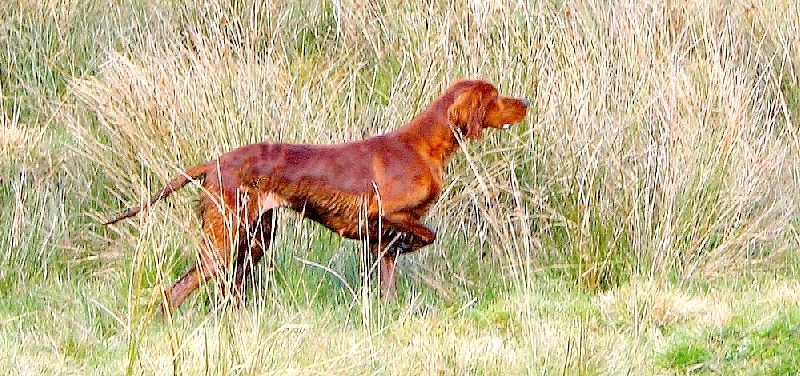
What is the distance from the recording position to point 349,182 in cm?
527

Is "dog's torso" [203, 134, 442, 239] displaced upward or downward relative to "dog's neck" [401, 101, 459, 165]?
downward

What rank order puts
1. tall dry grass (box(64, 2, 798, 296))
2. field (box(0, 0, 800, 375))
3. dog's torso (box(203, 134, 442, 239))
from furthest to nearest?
1. tall dry grass (box(64, 2, 798, 296))
2. dog's torso (box(203, 134, 442, 239))
3. field (box(0, 0, 800, 375))

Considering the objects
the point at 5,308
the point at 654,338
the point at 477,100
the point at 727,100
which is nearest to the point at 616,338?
the point at 654,338

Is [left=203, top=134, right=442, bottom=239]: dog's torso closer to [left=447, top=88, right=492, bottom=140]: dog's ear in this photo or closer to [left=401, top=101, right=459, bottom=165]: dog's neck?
[left=401, top=101, right=459, bottom=165]: dog's neck

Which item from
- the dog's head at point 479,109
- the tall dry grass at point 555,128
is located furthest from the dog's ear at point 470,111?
the tall dry grass at point 555,128

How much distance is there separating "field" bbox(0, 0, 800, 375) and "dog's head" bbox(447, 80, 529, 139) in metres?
0.25

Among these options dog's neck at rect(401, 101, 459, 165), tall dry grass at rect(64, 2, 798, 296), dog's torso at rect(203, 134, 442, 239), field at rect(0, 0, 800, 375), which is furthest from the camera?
tall dry grass at rect(64, 2, 798, 296)

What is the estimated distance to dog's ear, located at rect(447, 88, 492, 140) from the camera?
5.43 m

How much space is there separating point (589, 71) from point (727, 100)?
2.20ft

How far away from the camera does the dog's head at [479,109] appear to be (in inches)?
214

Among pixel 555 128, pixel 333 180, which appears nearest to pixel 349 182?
pixel 333 180

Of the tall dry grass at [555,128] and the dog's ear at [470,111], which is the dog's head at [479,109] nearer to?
the dog's ear at [470,111]

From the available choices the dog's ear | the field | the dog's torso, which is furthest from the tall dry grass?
the dog's torso

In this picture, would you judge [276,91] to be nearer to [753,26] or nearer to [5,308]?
[5,308]
